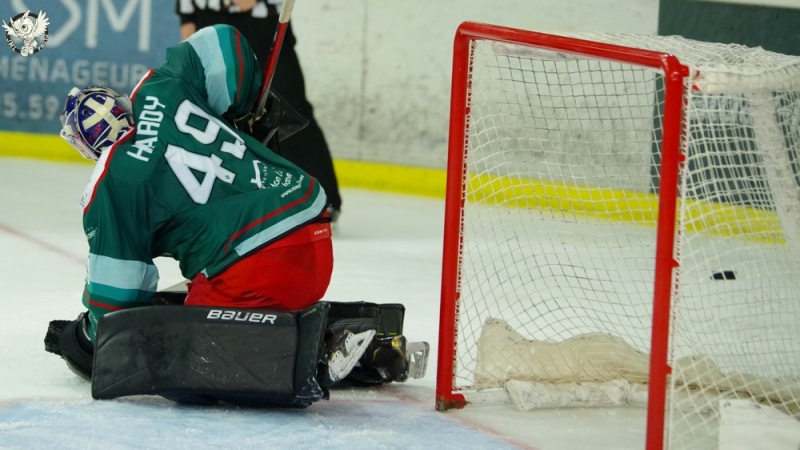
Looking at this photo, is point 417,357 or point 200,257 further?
point 417,357

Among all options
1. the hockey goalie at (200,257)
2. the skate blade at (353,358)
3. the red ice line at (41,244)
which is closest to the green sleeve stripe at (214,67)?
the hockey goalie at (200,257)

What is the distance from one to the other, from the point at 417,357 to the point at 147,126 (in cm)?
82

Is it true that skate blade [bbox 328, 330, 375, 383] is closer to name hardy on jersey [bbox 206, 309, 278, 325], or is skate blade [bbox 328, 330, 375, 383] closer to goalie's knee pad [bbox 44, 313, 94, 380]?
name hardy on jersey [bbox 206, 309, 278, 325]

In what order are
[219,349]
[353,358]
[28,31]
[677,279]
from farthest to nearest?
[28,31] → [353,358] → [219,349] → [677,279]

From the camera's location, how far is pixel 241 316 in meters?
2.58

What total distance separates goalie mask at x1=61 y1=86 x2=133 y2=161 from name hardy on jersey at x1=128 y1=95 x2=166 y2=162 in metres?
0.04

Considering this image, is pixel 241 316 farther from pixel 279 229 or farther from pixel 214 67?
pixel 214 67

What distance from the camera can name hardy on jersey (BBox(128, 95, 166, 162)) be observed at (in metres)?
2.63

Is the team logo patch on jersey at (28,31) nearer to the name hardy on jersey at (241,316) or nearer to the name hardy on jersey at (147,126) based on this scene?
the name hardy on jersey at (147,126)

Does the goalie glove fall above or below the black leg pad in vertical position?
above

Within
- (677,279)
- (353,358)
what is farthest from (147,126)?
(677,279)

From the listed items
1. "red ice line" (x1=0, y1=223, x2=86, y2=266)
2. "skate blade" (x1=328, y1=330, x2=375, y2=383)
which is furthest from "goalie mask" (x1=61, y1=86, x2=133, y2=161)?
"red ice line" (x1=0, y1=223, x2=86, y2=266)

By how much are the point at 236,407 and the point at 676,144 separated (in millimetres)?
1110

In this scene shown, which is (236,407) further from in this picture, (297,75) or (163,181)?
(297,75)
